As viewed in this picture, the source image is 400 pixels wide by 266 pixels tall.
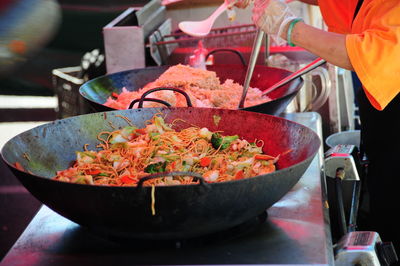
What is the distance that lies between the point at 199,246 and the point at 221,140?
0.44m

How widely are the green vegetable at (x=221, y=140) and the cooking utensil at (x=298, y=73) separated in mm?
606

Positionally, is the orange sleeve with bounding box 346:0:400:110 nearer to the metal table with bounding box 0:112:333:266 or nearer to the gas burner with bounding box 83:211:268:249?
the metal table with bounding box 0:112:333:266

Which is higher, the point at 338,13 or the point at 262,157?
the point at 338,13

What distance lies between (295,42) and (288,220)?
0.74 meters

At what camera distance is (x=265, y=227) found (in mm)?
1518

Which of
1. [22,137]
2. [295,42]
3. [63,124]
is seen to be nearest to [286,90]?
[295,42]

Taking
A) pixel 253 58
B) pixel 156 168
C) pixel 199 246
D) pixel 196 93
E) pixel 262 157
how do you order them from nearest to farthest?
pixel 199 246, pixel 156 168, pixel 262 157, pixel 253 58, pixel 196 93

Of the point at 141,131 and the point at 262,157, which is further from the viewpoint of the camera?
the point at 141,131

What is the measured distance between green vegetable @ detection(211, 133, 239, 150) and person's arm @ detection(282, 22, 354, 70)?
0.45m

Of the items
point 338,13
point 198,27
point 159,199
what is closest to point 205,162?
point 159,199

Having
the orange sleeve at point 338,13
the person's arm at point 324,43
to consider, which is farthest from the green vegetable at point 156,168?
the orange sleeve at point 338,13

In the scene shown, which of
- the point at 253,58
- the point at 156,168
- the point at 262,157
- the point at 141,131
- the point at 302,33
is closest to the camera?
the point at 156,168

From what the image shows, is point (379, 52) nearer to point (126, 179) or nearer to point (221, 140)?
point (221, 140)

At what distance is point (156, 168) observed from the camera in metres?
1.53
